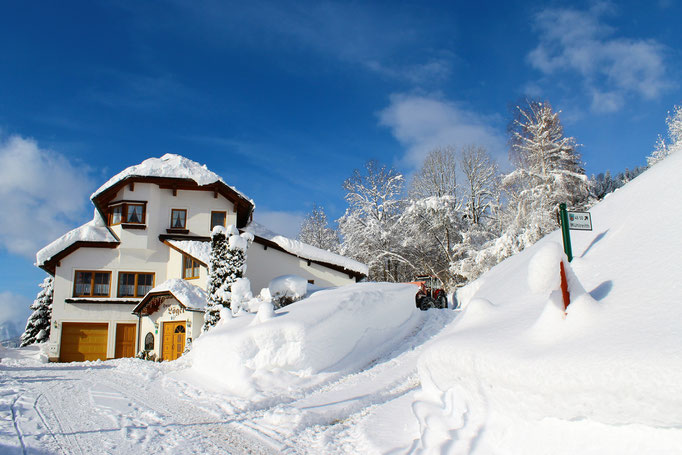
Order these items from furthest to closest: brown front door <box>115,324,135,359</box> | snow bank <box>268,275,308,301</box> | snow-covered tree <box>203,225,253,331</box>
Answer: brown front door <box>115,324,135,359</box> < snow bank <box>268,275,308,301</box> < snow-covered tree <box>203,225,253,331</box>

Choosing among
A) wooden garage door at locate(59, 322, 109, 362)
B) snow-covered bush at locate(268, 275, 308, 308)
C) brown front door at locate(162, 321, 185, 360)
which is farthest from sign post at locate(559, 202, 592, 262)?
wooden garage door at locate(59, 322, 109, 362)

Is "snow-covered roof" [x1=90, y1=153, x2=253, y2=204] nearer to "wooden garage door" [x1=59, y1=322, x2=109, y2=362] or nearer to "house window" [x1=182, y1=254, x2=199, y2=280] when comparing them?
"house window" [x1=182, y1=254, x2=199, y2=280]

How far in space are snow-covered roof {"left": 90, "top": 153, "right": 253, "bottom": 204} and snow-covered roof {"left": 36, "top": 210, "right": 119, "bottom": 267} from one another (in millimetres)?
1816

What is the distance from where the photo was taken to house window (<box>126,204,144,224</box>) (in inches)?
1026

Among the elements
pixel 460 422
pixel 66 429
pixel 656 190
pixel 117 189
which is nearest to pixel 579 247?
pixel 656 190

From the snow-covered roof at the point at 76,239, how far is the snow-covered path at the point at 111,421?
44.7 feet

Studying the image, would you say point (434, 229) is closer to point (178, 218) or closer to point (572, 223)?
point (178, 218)

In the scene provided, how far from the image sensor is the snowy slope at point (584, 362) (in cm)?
387

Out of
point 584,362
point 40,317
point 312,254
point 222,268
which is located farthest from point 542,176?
point 40,317

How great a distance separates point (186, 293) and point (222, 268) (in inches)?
152

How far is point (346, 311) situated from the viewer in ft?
42.6

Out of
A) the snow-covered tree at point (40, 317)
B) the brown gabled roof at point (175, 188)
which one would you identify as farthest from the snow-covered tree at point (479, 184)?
the snow-covered tree at point (40, 317)

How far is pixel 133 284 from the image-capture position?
26.0 m

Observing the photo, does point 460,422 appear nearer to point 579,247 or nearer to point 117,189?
point 579,247
